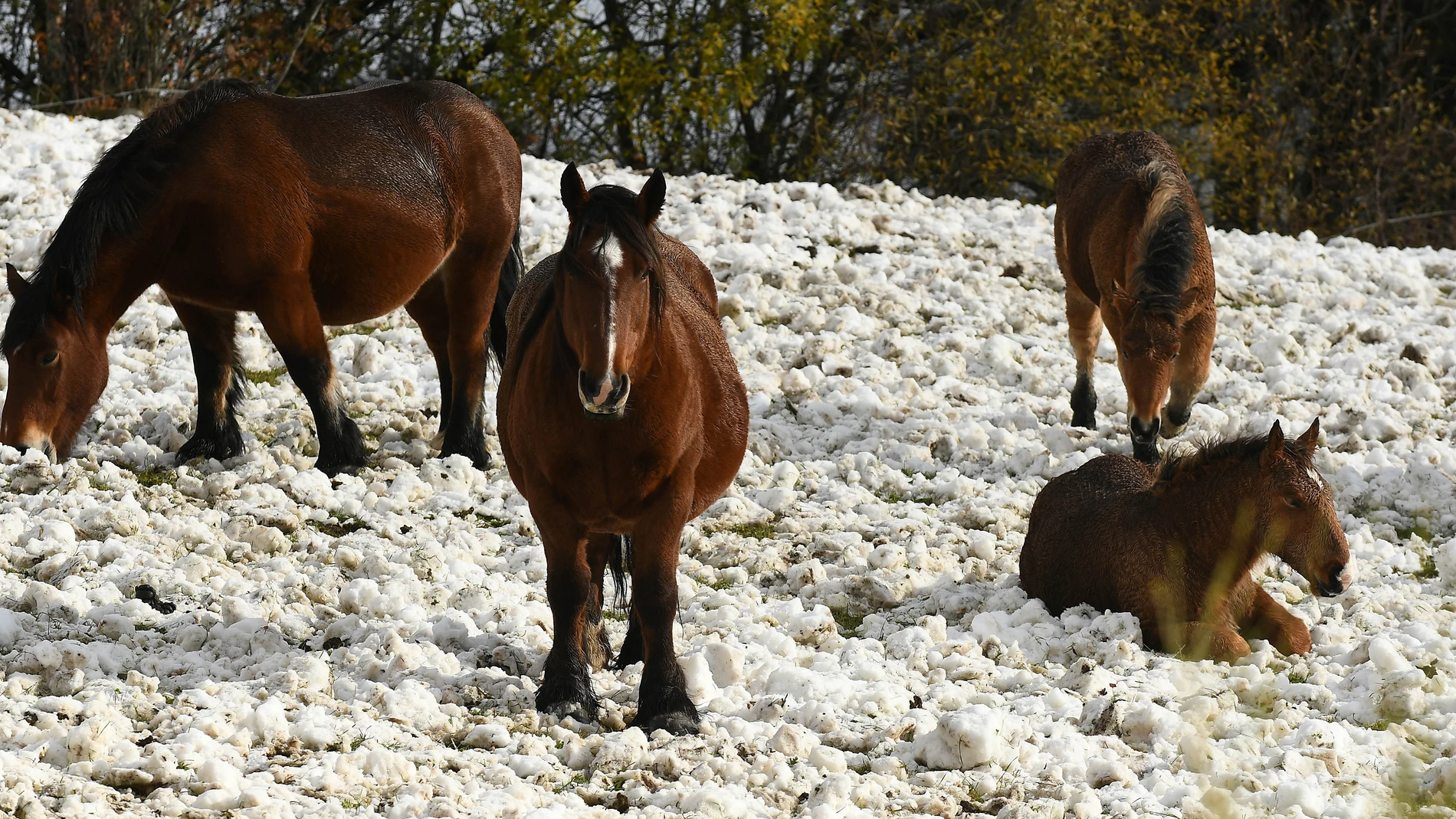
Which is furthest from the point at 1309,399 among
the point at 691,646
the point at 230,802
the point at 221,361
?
the point at 230,802

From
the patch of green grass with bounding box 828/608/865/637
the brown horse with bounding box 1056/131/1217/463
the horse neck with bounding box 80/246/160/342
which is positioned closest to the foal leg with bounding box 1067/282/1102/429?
the brown horse with bounding box 1056/131/1217/463

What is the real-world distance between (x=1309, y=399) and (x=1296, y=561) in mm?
3920

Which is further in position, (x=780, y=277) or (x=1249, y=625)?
(x=780, y=277)

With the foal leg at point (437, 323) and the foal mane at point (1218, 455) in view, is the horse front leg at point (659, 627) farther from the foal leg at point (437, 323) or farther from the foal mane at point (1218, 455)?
the foal leg at point (437, 323)

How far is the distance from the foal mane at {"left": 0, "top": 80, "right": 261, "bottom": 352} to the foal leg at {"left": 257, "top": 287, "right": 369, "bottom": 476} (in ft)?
2.49

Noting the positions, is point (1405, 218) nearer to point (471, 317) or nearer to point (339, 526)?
point (471, 317)

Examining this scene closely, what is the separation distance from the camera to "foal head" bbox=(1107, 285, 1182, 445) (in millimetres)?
7672

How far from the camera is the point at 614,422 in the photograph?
426 centimetres

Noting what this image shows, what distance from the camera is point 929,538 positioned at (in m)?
6.70

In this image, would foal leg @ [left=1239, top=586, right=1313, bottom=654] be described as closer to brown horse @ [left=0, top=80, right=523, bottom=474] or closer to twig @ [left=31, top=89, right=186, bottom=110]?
brown horse @ [left=0, top=80, right=523, bottom=474]

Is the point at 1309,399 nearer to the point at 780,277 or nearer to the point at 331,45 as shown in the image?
the point at 780,277

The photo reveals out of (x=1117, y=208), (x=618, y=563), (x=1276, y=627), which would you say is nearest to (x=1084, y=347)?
(x=1117, y=208)

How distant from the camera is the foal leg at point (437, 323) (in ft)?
26.3

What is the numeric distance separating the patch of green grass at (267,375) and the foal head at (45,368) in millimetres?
1766
